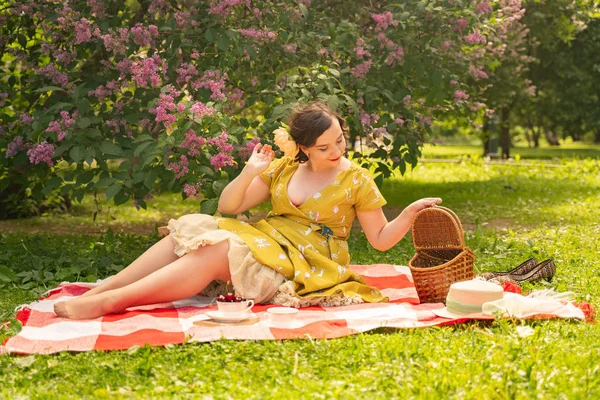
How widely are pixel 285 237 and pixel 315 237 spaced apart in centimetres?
15

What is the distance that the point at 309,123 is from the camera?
155 inches

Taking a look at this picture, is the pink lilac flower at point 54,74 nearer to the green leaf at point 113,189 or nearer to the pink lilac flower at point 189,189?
the green leaf at point 113,189

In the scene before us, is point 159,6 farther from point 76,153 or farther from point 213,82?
point 76,153

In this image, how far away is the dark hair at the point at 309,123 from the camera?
3.92 metres

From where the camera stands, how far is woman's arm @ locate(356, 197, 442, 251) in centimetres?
386

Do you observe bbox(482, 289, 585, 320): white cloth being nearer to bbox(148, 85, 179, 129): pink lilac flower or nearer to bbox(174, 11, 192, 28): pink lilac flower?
bbox(148, 85, 179, 129): pink lilac flower

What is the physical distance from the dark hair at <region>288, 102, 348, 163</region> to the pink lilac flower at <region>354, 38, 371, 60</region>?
1.70m

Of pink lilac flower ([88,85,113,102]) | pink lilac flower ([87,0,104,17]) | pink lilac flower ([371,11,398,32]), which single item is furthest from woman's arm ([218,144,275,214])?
pink lilac flower ([371,11,398,32])

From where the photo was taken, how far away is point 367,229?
4074mm

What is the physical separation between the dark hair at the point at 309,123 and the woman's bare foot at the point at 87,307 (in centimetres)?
120

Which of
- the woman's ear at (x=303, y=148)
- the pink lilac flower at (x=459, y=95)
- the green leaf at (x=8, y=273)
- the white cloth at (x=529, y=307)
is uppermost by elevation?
the pink lilac flower at (x=459, y=95)

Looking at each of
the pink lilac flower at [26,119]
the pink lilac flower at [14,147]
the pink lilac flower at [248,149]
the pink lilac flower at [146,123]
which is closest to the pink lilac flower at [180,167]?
the pink lilac flower at [248,149]

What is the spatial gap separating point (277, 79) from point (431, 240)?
6.32ft

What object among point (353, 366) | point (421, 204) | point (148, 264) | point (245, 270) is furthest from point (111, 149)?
Result: point (353, 366)
